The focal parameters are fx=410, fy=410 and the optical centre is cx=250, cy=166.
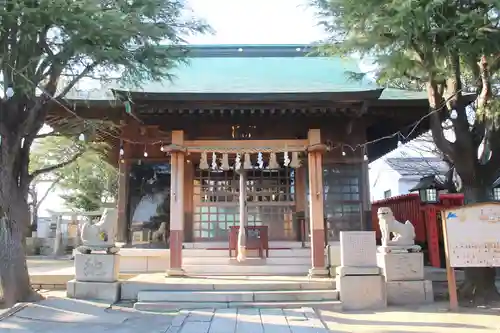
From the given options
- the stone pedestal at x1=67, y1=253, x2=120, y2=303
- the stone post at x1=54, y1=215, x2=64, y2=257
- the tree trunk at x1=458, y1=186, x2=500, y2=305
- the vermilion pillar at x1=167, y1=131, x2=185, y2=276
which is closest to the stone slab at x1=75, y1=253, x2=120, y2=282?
the stone pedestal at x1=67, y1=253, x2=120, y2=303

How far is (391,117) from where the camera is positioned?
10281 millimetres

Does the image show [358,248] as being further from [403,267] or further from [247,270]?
[247,270]

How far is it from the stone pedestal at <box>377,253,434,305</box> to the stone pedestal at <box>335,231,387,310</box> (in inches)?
10.8

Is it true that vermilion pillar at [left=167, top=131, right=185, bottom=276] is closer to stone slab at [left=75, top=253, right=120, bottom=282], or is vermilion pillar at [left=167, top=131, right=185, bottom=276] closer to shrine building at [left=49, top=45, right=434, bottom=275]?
shrine building at [left=49, top=45, right=434, bottom=275]

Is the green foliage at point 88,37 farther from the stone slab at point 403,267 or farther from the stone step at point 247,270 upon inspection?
the stone slab at point 403,267

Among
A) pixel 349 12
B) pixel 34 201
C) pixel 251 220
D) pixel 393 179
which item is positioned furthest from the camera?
pixel 393 179

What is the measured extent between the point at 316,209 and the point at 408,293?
233cm

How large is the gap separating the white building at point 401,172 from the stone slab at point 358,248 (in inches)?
456

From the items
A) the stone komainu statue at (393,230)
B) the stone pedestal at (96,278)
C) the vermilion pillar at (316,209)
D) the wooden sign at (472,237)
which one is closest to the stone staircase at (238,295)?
the stone pedestal at (96,278)

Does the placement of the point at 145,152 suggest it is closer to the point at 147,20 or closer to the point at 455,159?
the point at 147,20

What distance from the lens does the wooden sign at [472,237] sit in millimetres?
6812

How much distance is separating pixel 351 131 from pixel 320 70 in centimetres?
388

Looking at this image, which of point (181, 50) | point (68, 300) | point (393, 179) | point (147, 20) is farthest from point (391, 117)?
point (393, 179)

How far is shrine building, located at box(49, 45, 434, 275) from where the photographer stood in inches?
357
